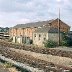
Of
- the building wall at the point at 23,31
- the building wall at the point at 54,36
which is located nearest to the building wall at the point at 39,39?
the building wall at the point at 54,36

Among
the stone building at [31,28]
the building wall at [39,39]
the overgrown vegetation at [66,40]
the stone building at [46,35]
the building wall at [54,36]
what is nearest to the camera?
the overgrown vegetation at [66,40]

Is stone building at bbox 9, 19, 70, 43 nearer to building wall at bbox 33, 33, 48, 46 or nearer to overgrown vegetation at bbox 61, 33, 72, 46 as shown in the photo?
building wall at bbox 33, 33, 48, 46

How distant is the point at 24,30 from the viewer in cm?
7012

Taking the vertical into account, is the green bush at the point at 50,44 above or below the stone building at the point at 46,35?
below

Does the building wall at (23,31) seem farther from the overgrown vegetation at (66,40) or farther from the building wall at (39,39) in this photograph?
the overgrown vegetation at (66,40)

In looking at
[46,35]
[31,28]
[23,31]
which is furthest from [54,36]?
[23,31]

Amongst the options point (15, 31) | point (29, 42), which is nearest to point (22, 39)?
point (29, 42)

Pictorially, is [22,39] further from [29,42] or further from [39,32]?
[39,32]

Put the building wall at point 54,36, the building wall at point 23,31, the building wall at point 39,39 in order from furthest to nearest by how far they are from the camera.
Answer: the building wall at point 23,31 < the building wall at point 39,39 < the building wall at point 54,36

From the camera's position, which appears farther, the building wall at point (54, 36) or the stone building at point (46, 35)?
the building wall at point (54, 36)

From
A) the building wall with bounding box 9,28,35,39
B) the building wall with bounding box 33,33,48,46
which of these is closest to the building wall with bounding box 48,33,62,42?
the building wall with bounding box 33,33,48,46

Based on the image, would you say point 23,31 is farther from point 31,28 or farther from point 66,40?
point 66,40

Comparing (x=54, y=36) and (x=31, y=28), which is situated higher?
(x=31, y=28)

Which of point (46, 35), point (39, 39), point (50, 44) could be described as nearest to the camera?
point (50, 44)
